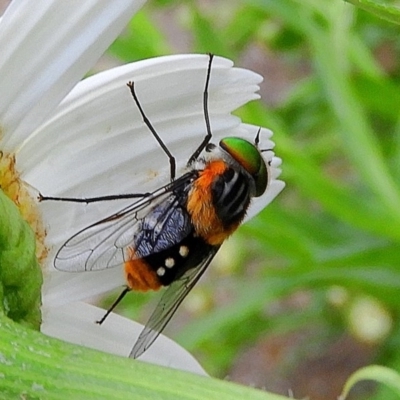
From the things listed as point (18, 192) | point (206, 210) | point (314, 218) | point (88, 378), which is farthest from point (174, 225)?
point (314, 218)

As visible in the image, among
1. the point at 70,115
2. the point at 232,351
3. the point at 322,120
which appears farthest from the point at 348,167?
the point at 70,115

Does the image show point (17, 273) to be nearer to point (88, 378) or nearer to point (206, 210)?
point (88, 378)

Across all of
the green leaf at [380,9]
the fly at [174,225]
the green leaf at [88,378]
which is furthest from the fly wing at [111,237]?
the green leaf at [380,9]

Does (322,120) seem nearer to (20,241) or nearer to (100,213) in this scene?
(100,213)

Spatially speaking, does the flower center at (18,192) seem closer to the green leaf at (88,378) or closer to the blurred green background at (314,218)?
the green leaf at (88,378)

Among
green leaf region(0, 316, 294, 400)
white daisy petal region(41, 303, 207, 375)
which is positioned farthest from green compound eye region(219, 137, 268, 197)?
green leaf region(0, 316, 294, 400)
